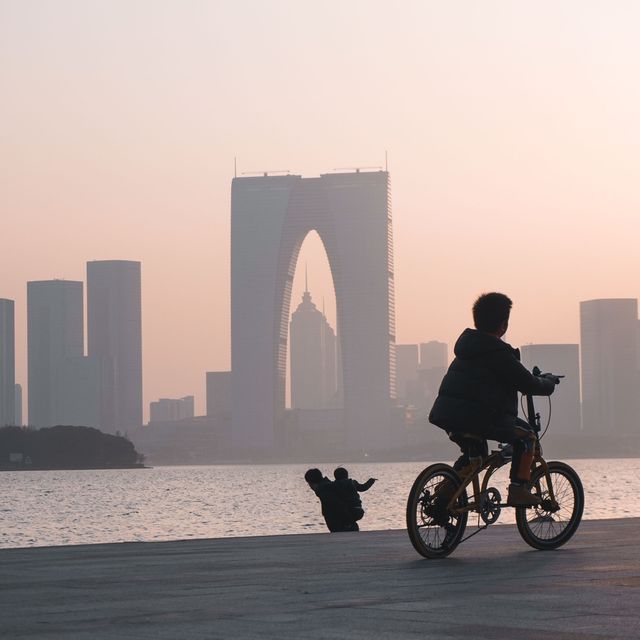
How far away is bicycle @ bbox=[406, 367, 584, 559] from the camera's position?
39.9ft

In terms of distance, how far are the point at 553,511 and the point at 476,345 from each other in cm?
170

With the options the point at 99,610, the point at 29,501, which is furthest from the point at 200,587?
the point at 29,501

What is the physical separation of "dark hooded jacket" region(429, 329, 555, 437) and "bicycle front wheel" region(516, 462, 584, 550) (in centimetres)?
77

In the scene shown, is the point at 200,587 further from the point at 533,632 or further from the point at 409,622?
the point at 533,632

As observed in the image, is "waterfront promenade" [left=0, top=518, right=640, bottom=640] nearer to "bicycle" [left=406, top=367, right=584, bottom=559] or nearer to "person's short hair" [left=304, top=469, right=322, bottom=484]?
"bicycle" [left=406, top=367, right=584, bottom=559]

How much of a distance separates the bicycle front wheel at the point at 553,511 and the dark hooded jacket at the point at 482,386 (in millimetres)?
765

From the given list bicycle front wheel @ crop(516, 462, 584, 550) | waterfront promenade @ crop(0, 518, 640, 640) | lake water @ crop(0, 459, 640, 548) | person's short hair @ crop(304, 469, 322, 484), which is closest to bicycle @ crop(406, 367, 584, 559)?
bicycle front wheel @ crop(516, 462, 584, 550)

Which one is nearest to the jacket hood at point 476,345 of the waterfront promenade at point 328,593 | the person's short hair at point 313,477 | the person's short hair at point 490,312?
the person's short hair at point 490,312

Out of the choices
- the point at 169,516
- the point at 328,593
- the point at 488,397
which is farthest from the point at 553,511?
the point at 169,516

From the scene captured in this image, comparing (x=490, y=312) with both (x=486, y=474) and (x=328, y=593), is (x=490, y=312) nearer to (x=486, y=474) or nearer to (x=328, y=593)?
(x=486, y=474)

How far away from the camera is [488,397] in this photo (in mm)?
12453

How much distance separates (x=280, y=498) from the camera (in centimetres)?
11425

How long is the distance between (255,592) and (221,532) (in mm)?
51116

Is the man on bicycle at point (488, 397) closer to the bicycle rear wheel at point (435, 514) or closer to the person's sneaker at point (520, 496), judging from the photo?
the person's sneaker at point (520, 496)
